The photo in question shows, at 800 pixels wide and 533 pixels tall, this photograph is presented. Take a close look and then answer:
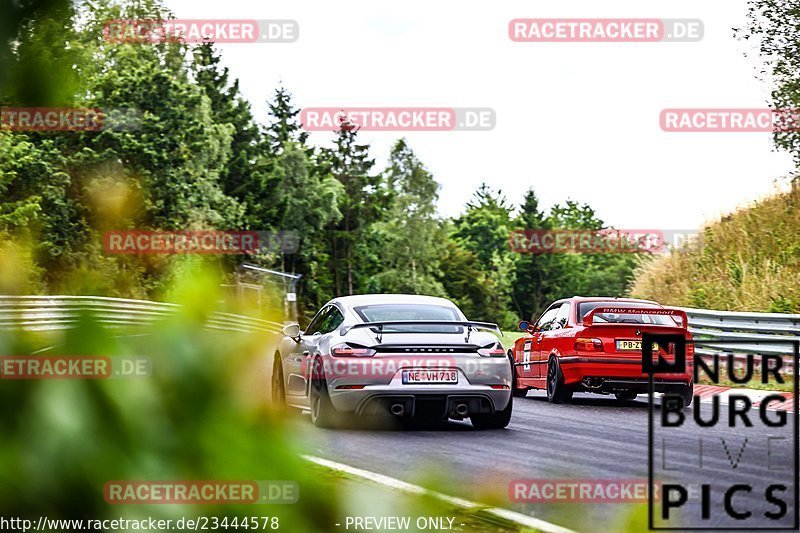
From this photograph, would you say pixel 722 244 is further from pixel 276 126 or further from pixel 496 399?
pixel 276 126

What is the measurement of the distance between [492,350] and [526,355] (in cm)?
548

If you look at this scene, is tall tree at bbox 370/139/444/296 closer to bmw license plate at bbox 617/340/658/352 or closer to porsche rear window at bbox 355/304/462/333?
bmw license plate at bbox 617/340/658/352

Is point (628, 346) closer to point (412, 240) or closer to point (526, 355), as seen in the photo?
point (526, 355)

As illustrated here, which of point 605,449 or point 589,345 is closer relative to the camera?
point 605,449

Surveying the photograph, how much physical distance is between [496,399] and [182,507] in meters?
10.7

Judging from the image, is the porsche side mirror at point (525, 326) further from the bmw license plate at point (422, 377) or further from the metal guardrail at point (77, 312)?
the metal guardrail at point (77, 312)

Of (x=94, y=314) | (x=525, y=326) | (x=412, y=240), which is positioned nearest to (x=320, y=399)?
(x=525, y=326)

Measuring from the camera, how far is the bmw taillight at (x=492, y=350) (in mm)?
11531

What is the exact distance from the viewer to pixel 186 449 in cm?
92

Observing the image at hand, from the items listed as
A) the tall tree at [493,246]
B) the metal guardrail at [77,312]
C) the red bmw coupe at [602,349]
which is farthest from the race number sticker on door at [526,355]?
the tall tree at [493,246]

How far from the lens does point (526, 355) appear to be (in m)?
17.0

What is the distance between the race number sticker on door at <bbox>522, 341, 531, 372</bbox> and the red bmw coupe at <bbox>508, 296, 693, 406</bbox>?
0.51 metres

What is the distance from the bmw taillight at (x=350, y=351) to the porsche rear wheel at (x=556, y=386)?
4.63 metres

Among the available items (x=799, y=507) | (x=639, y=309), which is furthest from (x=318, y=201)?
(x=799, y=507)
